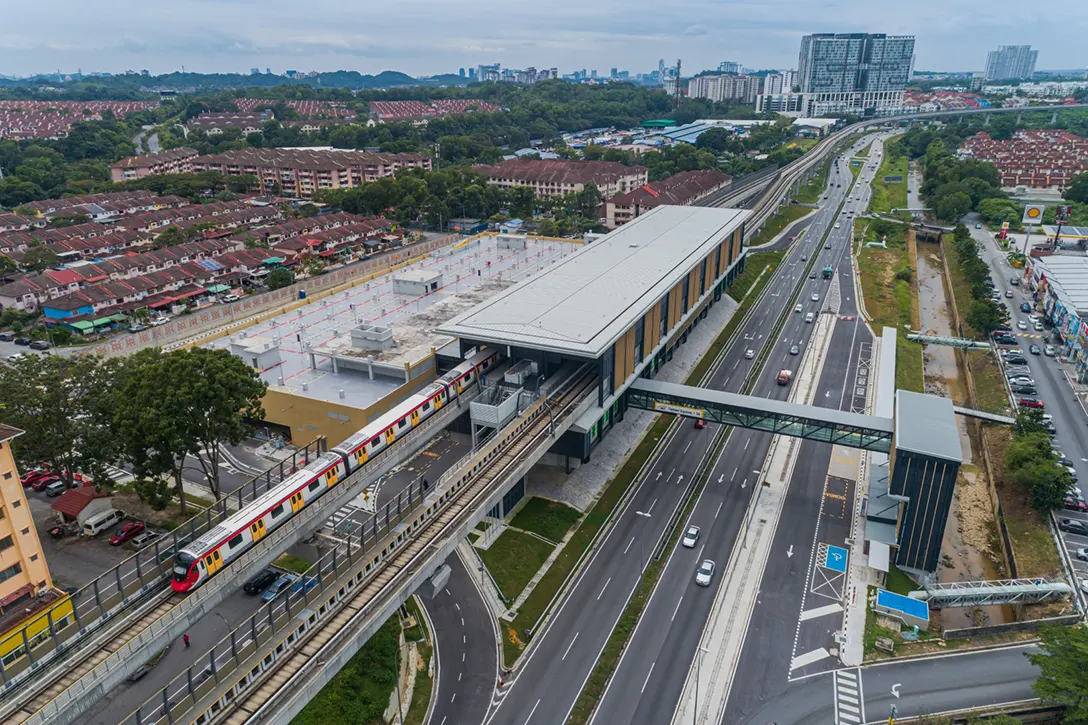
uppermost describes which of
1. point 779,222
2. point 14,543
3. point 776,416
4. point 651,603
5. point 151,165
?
point 151,165

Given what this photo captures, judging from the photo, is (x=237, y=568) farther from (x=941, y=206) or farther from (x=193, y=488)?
(x=941, y=206)

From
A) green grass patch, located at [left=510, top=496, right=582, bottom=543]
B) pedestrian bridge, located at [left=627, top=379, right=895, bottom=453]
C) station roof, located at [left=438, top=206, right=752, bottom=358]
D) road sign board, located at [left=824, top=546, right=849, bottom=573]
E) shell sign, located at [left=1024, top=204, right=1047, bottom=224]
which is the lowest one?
road sign board, located at [left=824, top=546, right=849, bottom=573]

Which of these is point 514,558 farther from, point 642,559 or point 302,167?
point 302,167

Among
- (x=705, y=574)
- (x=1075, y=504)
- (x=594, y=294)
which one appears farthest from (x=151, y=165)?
(x=1075, y=504)

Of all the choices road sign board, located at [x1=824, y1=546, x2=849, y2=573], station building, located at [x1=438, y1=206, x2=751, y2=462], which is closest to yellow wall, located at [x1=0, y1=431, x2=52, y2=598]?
station building, located at [x1=438, y1=206, x2=751, y2=462]

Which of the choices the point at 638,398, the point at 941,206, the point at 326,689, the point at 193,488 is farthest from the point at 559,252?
the point at 941,206

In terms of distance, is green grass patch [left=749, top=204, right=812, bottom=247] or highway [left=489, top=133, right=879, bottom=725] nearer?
highway [left=489, top=133, right=879, bottom=725]

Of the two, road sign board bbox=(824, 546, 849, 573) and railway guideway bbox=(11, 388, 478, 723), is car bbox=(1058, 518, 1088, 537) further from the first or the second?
railway guideway bbox=(11, 388, 478, 723)
